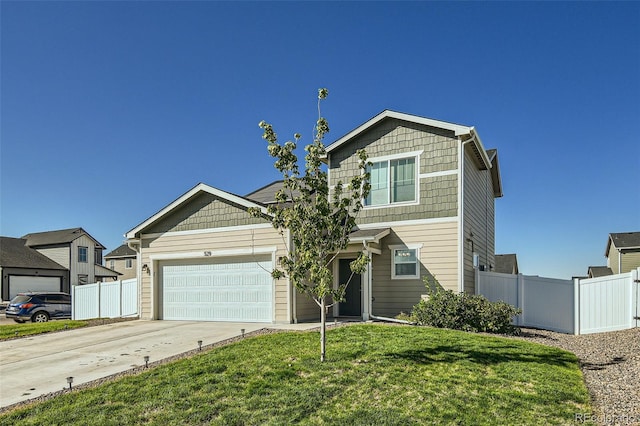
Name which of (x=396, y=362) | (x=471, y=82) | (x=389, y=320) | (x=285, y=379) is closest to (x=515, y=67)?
(x=471, y=82)

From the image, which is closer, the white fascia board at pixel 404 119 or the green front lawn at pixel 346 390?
the green front lawn at pixel 346 390

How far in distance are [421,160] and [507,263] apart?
26.0 metres

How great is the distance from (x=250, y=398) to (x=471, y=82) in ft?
39.7

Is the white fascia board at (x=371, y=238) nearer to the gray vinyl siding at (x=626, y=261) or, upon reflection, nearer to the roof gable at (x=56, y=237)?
the gray vinyl siding at (x=626, y=261)

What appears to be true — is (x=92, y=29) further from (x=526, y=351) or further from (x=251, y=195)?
(x=526, y=351)

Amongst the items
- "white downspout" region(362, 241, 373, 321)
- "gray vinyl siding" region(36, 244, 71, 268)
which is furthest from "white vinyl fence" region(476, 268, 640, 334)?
"gray vinyl siding" region(36, 244, 71, 268)

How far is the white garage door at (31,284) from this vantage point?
108ft

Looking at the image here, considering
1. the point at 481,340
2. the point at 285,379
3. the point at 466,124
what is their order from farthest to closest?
1. the point at 466,124
2. the point at 481,340
3. the point at 285,379

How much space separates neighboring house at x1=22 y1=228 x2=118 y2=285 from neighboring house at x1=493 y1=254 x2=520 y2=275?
33.7 metres

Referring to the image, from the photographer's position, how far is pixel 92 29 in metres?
13.0

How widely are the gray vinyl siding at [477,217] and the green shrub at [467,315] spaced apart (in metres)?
2.10

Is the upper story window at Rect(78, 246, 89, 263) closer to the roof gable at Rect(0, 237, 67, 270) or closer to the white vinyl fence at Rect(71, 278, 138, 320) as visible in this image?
the roof gable at Rect(0, 237, 67, 270)

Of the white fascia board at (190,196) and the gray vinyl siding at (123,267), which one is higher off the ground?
the white fascia board at (190,196)

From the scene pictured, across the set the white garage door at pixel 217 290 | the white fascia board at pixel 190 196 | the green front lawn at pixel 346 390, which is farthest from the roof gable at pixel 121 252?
the green front lawn at pixel 346 390
